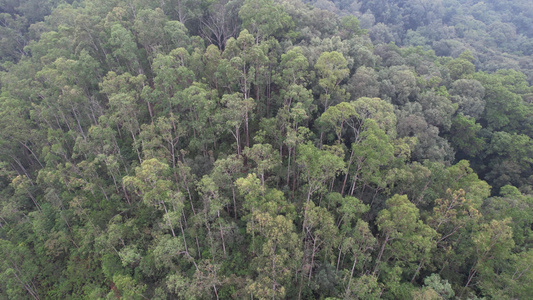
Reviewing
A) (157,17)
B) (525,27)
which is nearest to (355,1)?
(525,27)

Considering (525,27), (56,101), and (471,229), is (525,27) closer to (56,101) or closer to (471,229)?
(471,229)

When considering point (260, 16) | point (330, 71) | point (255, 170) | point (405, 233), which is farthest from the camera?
point (260, 16)

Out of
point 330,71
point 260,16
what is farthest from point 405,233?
point 260,16

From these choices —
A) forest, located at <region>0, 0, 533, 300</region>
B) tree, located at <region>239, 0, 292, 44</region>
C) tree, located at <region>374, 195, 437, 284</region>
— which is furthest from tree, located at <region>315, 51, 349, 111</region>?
tree, located at <region>374, 195, 437, 284</region>

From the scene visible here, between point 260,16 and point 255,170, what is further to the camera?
point 260,16

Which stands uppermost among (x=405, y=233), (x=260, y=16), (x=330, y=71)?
(x=260, y=16)

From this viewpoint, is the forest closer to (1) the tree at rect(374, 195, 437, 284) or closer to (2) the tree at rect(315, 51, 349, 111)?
(1) the tree at rect(374, 195, 437, 284)

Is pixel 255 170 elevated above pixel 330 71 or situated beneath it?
situated beneath

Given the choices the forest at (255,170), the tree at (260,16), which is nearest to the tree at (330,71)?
the forest at (255,170)

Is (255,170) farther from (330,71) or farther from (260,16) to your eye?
(260,16)
